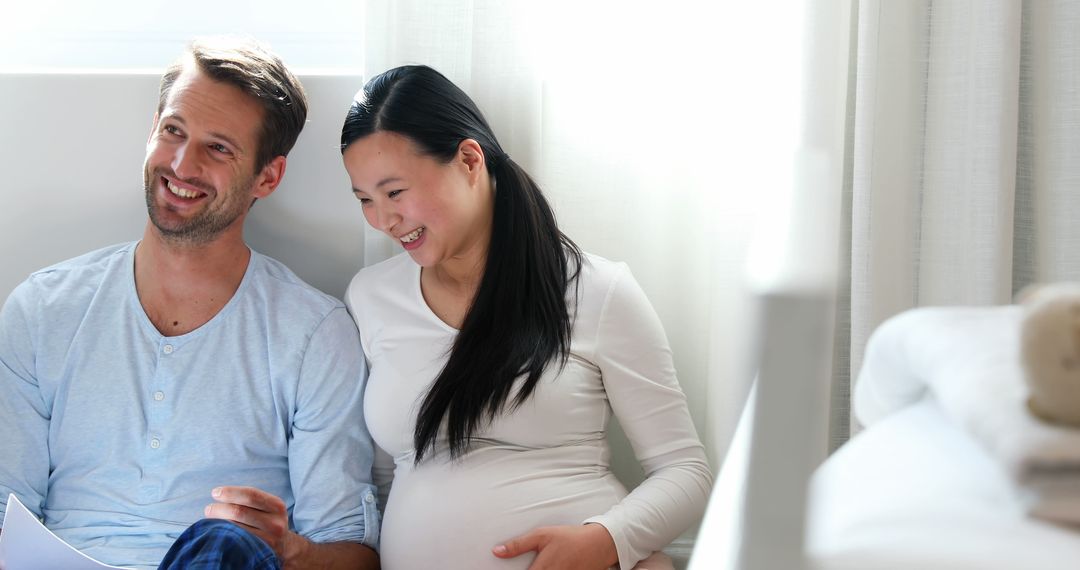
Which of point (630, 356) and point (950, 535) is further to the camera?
point (630, 356)

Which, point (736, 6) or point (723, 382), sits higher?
point (736, 6)

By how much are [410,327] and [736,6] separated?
73cm

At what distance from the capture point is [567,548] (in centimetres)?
122

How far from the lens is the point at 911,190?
1465mm

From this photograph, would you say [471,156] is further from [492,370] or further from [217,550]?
[217,550]

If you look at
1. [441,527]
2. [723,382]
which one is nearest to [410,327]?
[441,527]

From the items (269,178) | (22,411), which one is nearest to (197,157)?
(269,178)

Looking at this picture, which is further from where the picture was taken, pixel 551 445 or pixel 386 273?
pixel 386 273

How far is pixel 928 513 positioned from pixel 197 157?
3.85 feet

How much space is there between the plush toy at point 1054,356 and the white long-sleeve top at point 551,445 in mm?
796

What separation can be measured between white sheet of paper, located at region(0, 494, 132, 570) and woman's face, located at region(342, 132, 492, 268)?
57 cm

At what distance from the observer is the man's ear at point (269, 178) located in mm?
1478

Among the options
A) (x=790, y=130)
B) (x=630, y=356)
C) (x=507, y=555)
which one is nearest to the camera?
(x=507, y=555)

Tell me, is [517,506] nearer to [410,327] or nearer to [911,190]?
[410,327]
